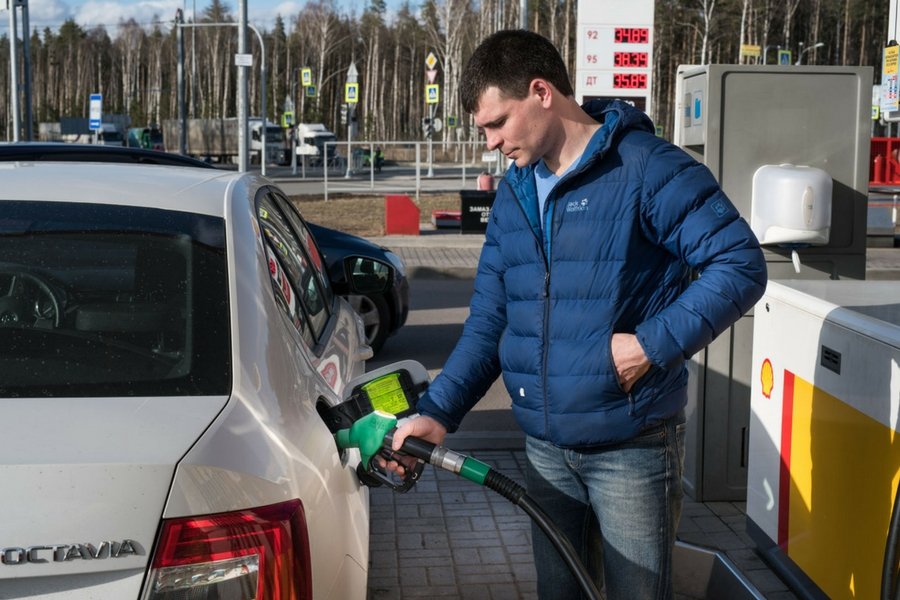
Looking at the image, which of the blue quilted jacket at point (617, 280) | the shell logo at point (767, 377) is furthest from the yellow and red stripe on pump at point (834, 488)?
the blue quilted jacket at point (617, 280)

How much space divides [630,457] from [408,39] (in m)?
98.6

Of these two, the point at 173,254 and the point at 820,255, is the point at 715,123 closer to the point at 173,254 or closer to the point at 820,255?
the point at 820,255

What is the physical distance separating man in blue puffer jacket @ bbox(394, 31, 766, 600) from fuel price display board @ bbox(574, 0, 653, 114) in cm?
1239

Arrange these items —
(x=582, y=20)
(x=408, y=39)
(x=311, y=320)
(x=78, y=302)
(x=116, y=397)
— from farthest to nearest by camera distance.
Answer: (x=408, y=39) < (x=582, y=20) < (x=311, y=320) < (x=78, y=302) < (x=116, y=397)

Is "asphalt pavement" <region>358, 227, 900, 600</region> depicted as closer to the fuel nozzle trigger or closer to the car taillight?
the fuel nozzle trigger

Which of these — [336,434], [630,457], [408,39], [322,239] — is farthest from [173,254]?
[408,39]

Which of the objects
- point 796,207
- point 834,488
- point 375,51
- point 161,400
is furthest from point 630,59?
point 375,51

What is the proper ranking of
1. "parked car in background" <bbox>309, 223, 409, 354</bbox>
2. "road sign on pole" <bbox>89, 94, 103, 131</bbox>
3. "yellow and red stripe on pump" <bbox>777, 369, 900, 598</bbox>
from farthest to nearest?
"road sign on pole" <bbox>89, 94, 103, 131</bbox> < "parked car in background" <bbox>309, 223, 409, 354</bbox> < "yellow and red stripe on pump" <bbox>777, 369, 900, 598</bbox>

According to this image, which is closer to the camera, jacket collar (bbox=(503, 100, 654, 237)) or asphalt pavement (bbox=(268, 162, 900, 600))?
jacket collar (bbox=(503, 100, 654, 237))

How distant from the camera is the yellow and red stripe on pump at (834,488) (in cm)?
331

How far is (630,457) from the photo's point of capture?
8.75 feet

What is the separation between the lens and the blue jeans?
2678mm

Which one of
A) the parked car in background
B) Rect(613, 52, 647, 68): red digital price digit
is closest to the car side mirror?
the parked car in background

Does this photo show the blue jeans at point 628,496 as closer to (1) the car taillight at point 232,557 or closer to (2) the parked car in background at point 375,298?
(1) the car taillight at point 232,557
